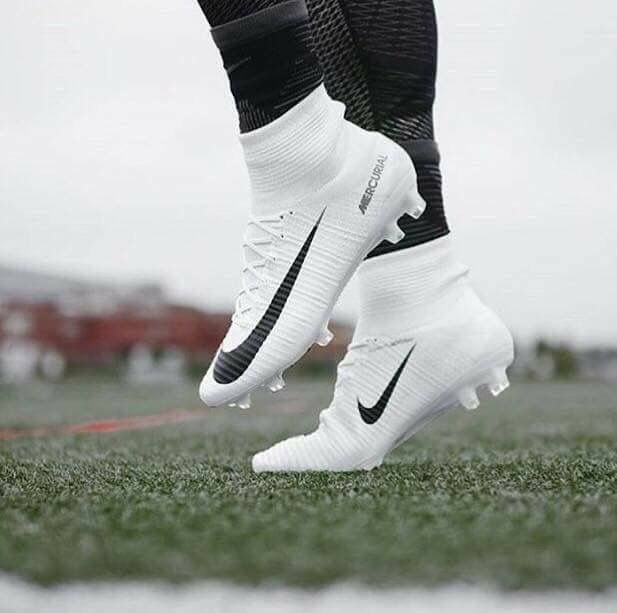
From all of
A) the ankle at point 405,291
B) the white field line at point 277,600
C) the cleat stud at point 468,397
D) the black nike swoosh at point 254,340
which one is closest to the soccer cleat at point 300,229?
the black nike swoosh at point 254,340

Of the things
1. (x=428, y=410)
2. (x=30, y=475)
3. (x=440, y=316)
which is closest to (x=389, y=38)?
(x=440, y=316)

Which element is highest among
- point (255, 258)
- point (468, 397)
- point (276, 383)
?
point (255, 258)

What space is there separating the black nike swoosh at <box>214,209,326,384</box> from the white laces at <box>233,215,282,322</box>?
0.02m

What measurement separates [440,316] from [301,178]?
0.27 m

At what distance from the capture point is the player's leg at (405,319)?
1.36 metres

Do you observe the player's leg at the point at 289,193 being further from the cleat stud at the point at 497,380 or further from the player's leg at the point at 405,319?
the cleat stud at the point at 497,380

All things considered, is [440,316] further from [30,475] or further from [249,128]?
[30,475]

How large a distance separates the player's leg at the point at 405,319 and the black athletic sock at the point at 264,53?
190mm

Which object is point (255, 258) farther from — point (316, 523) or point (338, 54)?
point (316, 523)

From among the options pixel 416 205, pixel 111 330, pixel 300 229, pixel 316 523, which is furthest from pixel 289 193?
pixel 111 330

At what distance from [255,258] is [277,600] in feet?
2.24

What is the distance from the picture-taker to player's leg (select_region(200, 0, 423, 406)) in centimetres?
118

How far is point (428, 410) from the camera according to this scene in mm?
1384

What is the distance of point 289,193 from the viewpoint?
4.12ft
